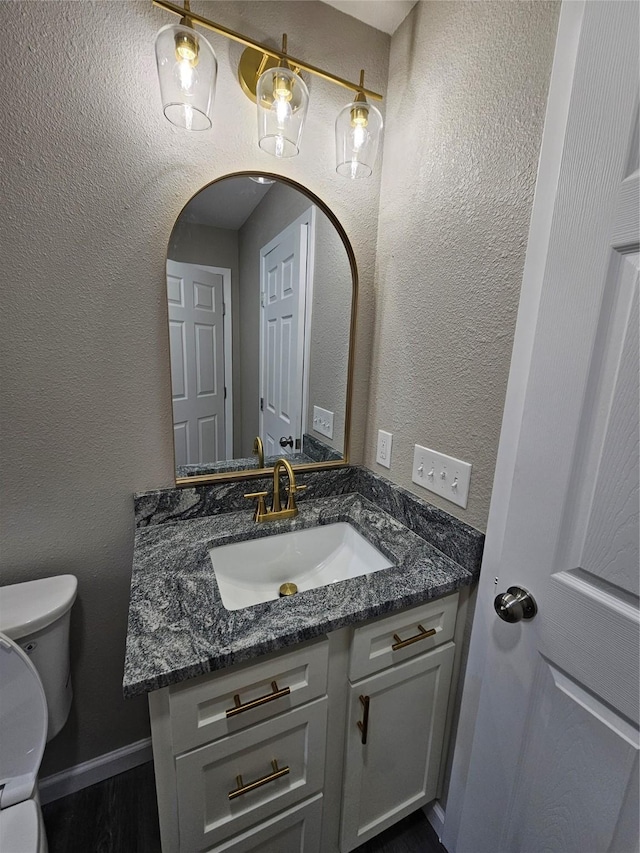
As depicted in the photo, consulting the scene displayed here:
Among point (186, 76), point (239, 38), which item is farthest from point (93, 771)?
point (239, 38)

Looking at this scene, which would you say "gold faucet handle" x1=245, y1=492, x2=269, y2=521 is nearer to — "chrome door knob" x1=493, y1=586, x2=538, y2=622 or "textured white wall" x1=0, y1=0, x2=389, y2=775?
"textured white wall" x1=0, y1=0, x2=389, y2=775

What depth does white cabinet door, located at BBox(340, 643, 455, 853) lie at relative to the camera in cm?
88

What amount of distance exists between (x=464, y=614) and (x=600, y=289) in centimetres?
81

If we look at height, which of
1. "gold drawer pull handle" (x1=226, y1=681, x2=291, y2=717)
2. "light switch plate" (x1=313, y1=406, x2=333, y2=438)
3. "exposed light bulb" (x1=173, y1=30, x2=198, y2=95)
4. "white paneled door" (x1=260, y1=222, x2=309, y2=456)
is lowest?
"gold drawer pull handle" (x1=226, y1=681, x2=291, y2=717)

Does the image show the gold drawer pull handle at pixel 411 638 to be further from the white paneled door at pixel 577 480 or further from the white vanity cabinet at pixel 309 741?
the white paneled door at pixel 577 480

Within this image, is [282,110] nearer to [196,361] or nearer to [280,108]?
[280,108]

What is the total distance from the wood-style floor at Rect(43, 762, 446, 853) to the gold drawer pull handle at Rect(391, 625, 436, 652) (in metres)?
0.72

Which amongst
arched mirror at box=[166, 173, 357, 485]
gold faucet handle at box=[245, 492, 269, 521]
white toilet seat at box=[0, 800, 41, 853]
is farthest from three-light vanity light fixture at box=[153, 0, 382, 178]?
white toilet seat at box=[0, 800, 41, 853]

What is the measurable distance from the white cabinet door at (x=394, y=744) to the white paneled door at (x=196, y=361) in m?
0.78

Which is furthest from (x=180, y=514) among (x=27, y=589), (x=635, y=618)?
(x=635, y=618)

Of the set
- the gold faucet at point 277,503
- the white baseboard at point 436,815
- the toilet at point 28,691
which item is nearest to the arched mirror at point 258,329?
the gold faucet at point 277,503

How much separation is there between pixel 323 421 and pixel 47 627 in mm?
961

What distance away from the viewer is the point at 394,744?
940 millimetres

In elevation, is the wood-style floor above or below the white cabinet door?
below
